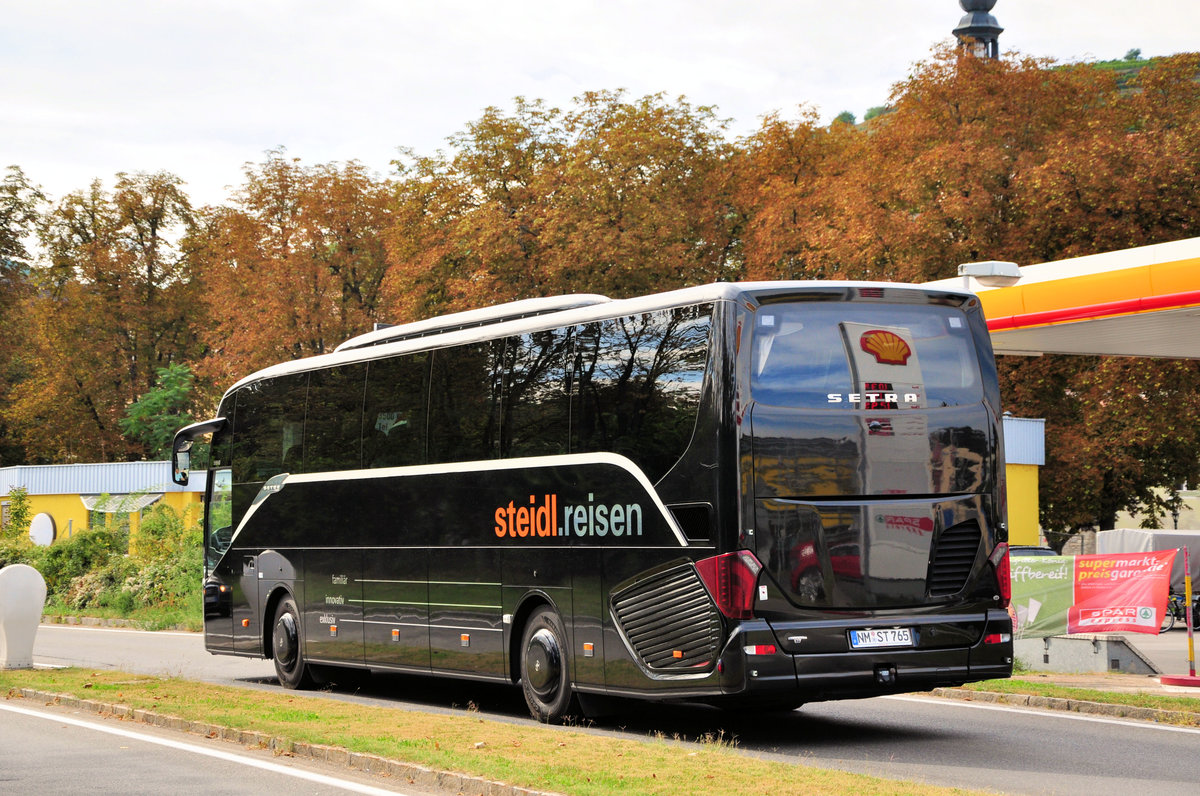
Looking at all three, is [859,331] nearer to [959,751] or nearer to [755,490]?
[755,490]

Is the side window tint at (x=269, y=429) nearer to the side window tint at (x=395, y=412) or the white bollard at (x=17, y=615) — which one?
the side window tint at (x=395, y=412)

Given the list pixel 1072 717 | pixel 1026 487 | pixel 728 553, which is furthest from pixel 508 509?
pixel 1026 487

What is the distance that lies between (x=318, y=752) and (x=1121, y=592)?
10205mm

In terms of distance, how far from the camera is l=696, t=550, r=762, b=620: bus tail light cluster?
11234mm

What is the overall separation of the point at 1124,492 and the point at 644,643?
1359 inches

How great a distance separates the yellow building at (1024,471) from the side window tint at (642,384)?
81.5ft

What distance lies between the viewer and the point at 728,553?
37.1 ft

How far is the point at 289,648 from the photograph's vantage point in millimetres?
18062

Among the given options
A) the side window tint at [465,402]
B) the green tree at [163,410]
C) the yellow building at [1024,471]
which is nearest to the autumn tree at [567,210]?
the yellow building at [1024,471]

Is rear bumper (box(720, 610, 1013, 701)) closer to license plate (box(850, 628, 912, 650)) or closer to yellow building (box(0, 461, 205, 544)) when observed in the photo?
license plate (box(850, 628, 912, 650))

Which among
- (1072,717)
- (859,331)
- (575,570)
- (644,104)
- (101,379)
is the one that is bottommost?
(1072,717)

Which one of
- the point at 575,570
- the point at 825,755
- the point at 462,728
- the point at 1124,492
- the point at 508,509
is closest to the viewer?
the point at 825,755

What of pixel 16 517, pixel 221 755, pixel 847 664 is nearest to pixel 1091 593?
pixel 847 664

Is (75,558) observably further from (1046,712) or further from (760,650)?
(760,650)
